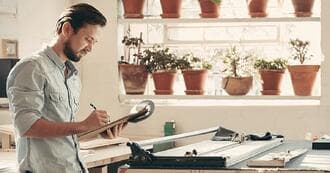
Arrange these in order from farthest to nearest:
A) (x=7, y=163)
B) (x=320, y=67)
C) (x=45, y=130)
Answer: (x=320, y=67)
(x=7, y=163)
(x=45, y=130)

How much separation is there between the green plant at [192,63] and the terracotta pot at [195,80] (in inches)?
1.8

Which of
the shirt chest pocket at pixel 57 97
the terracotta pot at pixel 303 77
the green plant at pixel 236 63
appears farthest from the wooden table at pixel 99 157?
the terracotta pot at pixel 303 77

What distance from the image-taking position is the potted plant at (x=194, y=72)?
4.86 metres

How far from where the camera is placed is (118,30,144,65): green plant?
5.02 metres

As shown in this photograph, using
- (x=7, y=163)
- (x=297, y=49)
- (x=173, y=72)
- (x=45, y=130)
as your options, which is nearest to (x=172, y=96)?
(x=173, y=72)

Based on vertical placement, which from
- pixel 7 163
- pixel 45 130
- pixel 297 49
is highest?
pixel 297 49

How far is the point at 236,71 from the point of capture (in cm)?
482

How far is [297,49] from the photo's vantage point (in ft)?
15.7

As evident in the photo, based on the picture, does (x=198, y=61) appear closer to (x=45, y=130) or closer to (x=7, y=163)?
(x=7, y=163)

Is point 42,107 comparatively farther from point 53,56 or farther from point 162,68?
point 162,68

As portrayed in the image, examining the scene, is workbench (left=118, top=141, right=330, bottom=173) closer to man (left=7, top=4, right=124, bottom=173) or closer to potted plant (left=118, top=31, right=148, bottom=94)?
man (left=7, top=4, right=124, bottom=173)

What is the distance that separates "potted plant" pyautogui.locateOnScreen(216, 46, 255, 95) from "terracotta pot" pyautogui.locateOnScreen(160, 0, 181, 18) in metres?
0.47

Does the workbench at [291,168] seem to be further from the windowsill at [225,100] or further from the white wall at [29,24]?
the windowsill at [225,100]

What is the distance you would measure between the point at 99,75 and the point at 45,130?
261 cm
